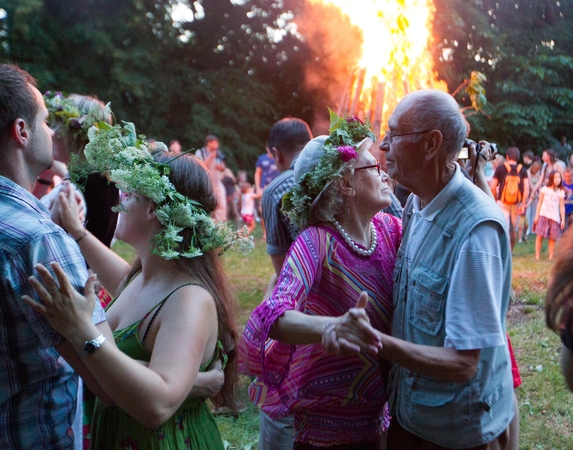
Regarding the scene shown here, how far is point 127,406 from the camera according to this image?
2027 mm

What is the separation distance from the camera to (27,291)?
79.7 inches

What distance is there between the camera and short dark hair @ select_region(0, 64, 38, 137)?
2186 millimetres

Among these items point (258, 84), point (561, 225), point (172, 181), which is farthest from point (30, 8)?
point (172, 181)

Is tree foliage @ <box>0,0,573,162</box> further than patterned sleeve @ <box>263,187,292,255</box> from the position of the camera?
Yes

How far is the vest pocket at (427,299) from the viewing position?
2369 millimetres

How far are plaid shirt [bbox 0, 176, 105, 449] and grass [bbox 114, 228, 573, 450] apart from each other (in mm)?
1054

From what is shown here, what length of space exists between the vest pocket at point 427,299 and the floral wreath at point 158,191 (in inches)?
30.1

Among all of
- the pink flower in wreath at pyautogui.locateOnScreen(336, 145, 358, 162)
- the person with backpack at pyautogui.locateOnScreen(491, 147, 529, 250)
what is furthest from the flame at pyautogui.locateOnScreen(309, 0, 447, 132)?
the pink flower in wreath at pyautogui.locateOnScreen(336, 145, 358, 162)

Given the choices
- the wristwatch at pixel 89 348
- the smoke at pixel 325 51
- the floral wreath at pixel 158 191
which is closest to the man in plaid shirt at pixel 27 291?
the wristwatch at pixel 89 348

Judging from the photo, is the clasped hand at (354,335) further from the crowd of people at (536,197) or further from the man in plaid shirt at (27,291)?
the crowd of people at (536,197)

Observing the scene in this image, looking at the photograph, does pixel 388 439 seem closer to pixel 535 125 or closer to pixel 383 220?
pixel 383 220

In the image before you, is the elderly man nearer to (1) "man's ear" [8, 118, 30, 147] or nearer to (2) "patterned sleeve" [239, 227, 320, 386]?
Result: (2) "patterned sleeve" [239, 227, 320, 386]

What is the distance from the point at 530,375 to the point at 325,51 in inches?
714

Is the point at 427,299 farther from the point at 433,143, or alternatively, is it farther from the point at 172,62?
the point at 172,62
